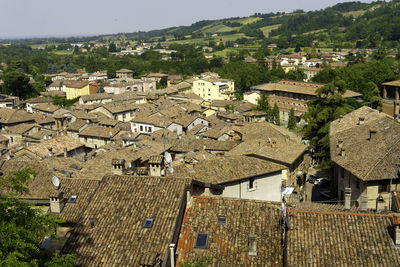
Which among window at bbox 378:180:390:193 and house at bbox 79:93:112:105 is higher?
window at bbox 378:180:390:193

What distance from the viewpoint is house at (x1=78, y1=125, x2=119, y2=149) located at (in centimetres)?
5022

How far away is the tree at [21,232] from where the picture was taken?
9344 millimetres

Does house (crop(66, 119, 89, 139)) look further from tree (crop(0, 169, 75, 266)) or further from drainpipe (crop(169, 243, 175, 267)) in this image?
tree (crop(0, 169, 75, 266))

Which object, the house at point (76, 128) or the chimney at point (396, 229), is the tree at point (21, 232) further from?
the house at point (76, 128)

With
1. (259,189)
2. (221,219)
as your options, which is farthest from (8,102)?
(221,219)

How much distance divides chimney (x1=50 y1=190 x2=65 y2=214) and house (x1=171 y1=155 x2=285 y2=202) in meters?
6.55

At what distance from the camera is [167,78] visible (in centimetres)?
12712

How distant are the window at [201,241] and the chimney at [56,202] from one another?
6.98 m

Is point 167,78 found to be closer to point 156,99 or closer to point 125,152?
point 156,99

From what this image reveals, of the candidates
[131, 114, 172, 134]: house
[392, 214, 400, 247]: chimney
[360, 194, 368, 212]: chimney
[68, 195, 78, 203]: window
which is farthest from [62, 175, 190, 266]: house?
[131, 114, 172, 134]: house

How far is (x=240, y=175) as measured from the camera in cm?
2238

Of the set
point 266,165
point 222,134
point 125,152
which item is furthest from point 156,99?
point 266,165

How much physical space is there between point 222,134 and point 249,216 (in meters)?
35.0

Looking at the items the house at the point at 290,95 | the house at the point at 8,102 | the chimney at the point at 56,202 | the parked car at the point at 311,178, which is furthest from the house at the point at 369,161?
the house at the point at 8,102
